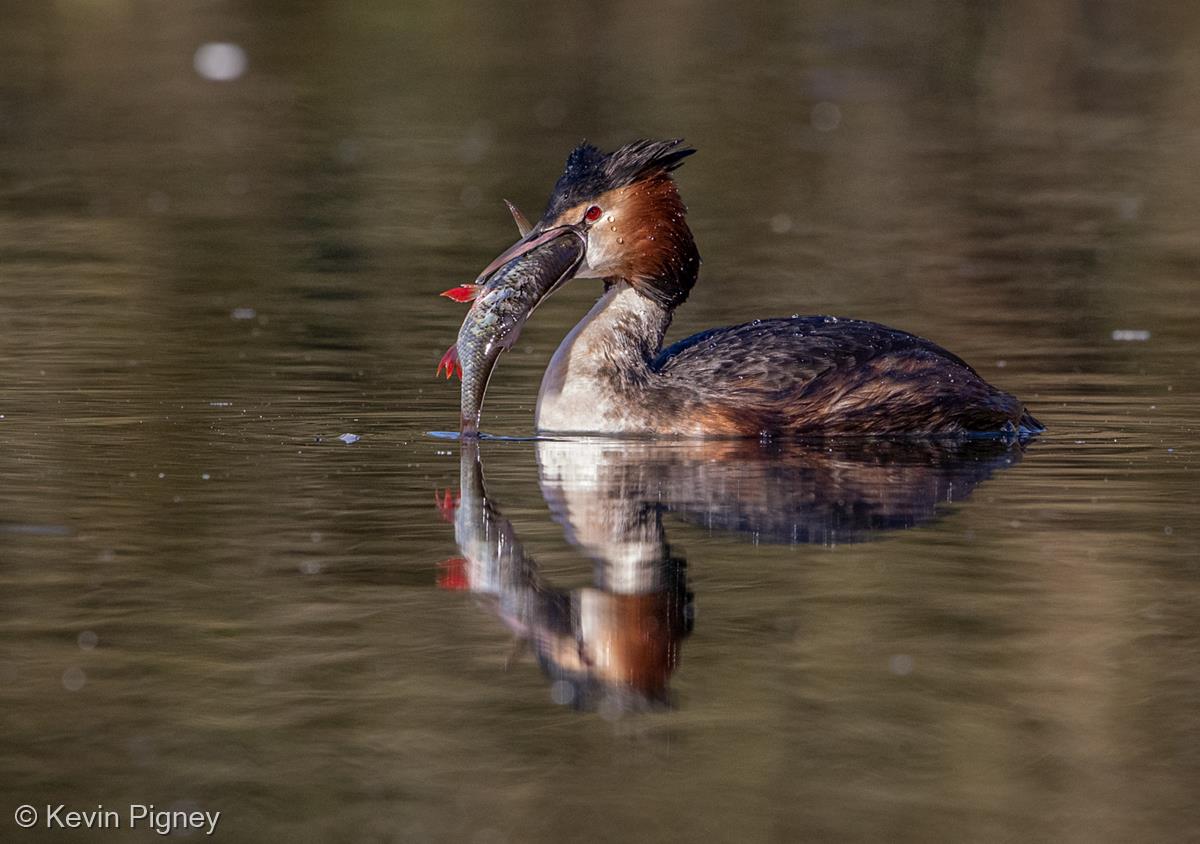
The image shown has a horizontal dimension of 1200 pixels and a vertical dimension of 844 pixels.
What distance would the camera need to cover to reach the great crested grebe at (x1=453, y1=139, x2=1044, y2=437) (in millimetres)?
11367

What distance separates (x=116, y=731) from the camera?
6250 mm

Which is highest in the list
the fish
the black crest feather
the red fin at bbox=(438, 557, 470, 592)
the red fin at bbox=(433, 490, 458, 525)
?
the black crest feather

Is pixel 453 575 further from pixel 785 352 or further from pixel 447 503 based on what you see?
pixel 785 352

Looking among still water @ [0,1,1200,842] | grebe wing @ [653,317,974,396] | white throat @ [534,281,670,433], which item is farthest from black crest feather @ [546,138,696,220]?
still water @ [0,1,1200,842]

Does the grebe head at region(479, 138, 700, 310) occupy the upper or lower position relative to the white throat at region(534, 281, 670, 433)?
upper

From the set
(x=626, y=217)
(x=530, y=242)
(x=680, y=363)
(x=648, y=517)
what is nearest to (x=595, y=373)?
(x=680, y=363)

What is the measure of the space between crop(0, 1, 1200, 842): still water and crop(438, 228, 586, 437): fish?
0.39 meters

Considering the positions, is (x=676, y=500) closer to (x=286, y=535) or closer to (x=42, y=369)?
(x=286, y=535)

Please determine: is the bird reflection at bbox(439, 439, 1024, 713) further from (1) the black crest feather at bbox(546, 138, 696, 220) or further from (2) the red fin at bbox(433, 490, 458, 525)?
(1) the black crest feather at bbox(546, 138, 696, 220)

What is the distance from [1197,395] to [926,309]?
360 cm

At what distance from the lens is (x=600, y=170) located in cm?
1180

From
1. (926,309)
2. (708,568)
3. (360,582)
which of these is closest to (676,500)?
(708,568)

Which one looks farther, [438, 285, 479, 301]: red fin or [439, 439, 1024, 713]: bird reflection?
[438, 285, 479, 301]: red fin

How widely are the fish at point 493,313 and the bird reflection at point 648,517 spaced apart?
0.92ft
